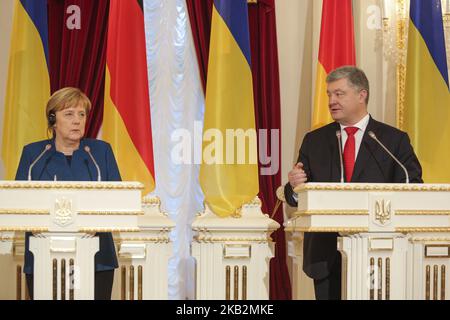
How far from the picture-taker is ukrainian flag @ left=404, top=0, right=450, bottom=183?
5512 mm

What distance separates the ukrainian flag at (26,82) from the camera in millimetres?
5434

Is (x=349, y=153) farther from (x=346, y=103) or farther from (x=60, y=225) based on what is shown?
(x=60, y=225)

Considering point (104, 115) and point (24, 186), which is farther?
point (104, 115)

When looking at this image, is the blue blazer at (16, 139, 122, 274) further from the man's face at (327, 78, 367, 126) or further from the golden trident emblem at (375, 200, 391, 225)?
the golden trident emblem at (375, 200, 391, 225)

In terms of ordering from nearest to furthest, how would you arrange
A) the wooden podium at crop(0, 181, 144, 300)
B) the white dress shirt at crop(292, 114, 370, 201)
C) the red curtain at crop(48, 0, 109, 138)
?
the wooden podium at crop(0, 181, 144, 300)
the white dress shirt at crop(292, 114, 370, 201)
the red curtain at crop(48, 0, 109, 138)

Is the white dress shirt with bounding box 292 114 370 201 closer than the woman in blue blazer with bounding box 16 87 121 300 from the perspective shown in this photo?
No

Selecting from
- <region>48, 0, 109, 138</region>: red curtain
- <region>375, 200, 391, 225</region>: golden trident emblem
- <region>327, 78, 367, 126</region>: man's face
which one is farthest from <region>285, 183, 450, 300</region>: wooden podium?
<region>48, 0, 109, 138</region>: red curtain

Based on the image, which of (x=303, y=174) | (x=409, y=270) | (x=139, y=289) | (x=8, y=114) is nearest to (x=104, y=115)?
(x=8, y=114)

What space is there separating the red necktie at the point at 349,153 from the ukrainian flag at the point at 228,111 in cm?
136

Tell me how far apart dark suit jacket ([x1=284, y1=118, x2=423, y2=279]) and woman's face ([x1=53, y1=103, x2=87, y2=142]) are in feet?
3.64

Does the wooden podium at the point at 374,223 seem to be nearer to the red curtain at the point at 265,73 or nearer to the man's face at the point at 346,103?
the man's face at the point at 346,103

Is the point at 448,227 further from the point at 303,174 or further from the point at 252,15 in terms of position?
the point at 252,15

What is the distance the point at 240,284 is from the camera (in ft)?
18.1

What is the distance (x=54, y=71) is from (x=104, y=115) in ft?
2.21
